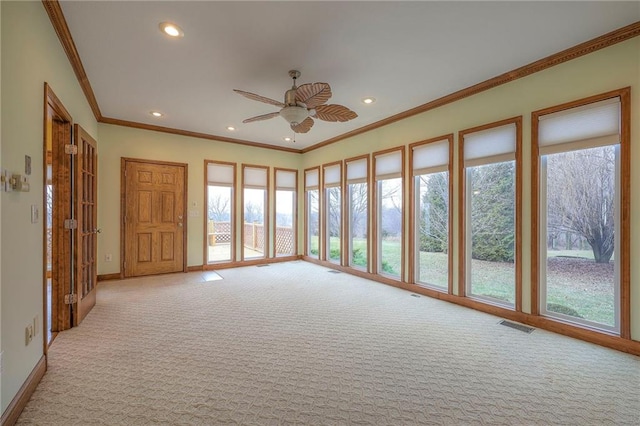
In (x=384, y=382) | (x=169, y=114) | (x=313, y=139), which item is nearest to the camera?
(x=384, y=382)

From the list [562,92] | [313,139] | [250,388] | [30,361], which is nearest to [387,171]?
[313,139]

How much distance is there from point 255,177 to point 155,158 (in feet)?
6.44

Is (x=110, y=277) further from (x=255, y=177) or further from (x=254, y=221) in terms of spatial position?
(x=255, y=177)

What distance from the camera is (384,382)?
2064 millimetres

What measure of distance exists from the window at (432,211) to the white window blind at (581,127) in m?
1.09

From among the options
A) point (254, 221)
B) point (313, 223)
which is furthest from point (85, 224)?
point (313, 223)

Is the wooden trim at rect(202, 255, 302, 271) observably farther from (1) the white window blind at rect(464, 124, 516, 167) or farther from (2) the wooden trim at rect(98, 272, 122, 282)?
(1) the white window blind at rect(464, 124, 516, 167)

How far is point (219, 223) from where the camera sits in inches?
245

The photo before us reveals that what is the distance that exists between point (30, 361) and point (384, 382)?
2401 millimetres

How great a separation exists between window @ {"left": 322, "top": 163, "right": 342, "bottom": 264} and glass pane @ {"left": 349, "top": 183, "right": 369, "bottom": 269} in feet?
0.90

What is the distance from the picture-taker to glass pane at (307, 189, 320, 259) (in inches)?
261

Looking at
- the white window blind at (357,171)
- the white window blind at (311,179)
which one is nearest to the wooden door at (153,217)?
the white window blind at (311,179)

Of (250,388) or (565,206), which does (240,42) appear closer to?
(250,388)

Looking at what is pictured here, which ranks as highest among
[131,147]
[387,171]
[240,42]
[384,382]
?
[240,42]
